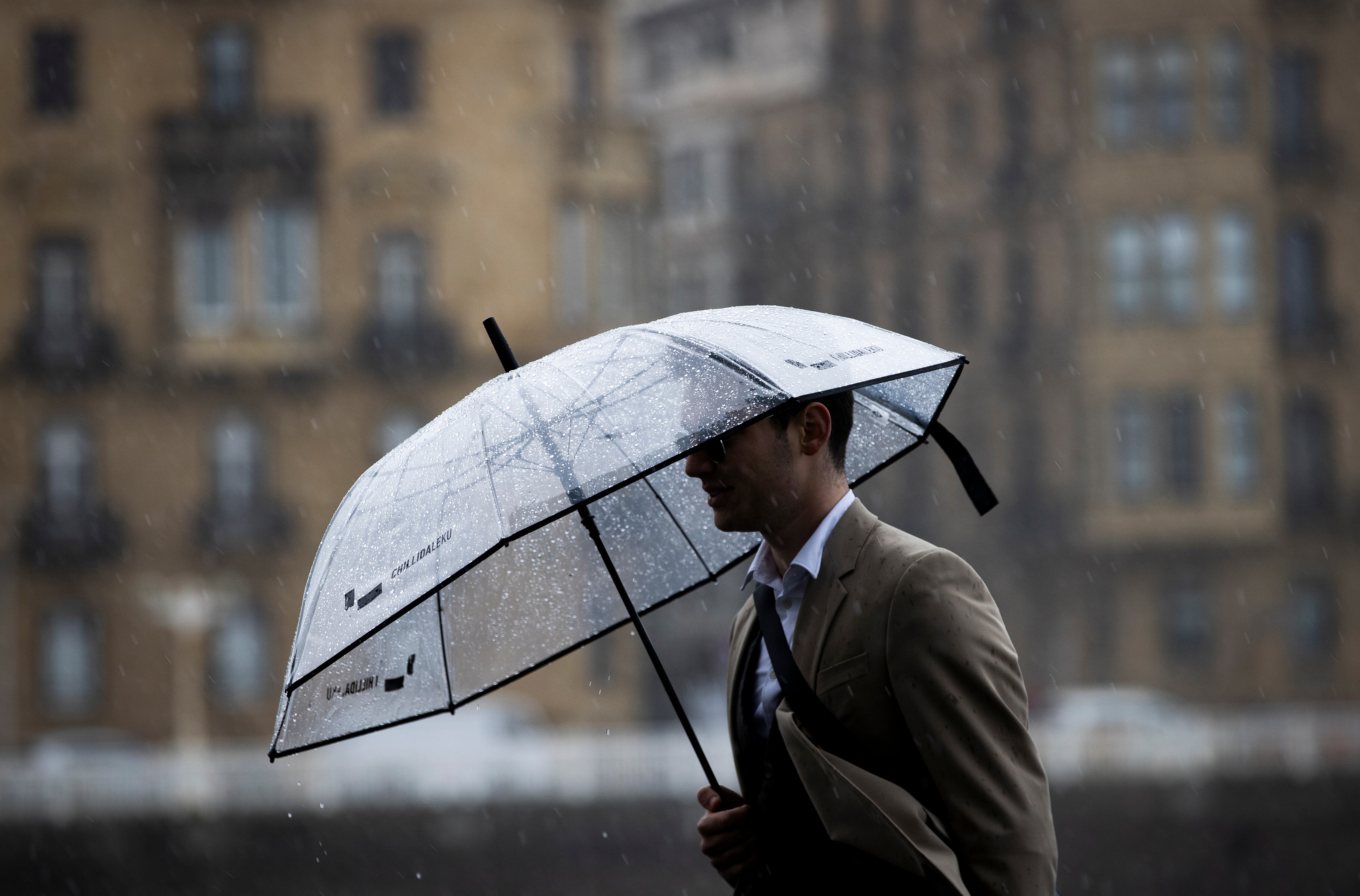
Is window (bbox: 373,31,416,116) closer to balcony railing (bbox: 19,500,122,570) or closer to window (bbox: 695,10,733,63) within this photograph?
balcony railing (bbox: 19,500,122,570)

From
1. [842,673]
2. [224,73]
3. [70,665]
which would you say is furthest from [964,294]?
[842,673]

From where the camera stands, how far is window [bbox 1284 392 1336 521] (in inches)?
1146

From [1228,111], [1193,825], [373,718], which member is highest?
[1228,111]

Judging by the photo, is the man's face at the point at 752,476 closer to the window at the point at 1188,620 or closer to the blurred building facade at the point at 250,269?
the blurred building facade at the point at 250,269

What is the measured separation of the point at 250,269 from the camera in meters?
28.1

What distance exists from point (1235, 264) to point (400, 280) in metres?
14.7

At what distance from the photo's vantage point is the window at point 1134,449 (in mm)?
28672

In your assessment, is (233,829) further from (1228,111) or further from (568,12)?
(1228,111)

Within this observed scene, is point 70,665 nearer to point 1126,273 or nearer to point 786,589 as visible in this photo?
point 1126,273

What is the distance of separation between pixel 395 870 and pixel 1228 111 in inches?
757

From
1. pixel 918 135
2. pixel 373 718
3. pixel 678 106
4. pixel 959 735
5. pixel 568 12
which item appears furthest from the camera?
pixel 678 106

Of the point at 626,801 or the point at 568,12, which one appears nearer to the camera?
the point at 626,801

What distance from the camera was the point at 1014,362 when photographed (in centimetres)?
3030

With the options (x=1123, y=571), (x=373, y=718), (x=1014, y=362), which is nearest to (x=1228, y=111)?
(x=1014, y=362)
